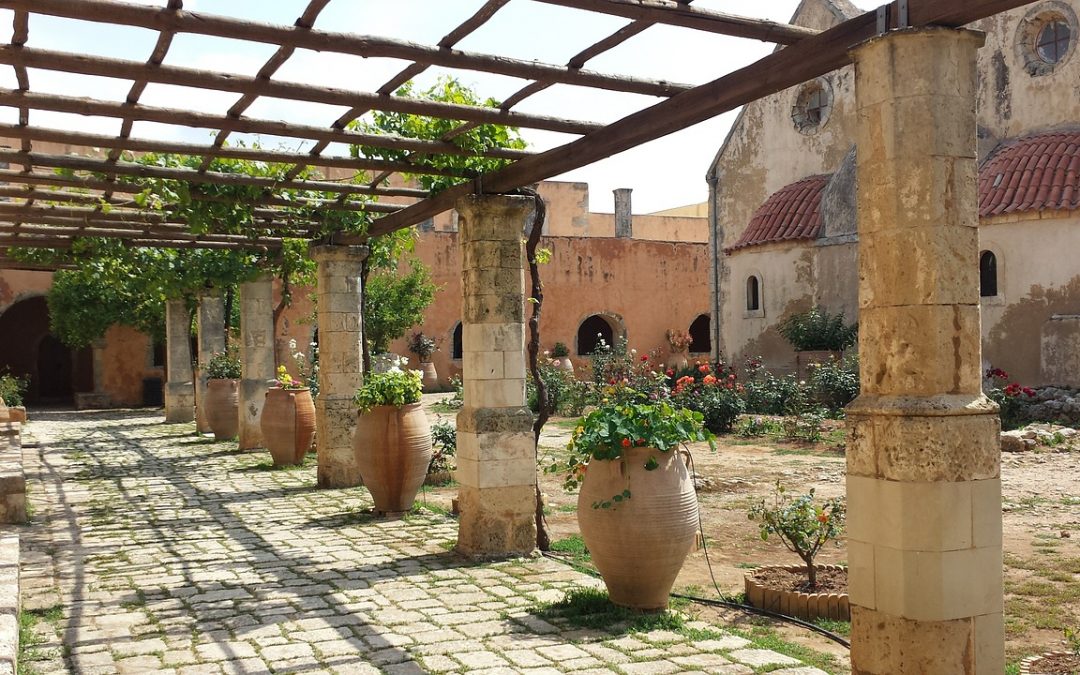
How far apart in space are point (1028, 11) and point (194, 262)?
14299 mm

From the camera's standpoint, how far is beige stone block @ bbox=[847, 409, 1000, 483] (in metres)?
3.48

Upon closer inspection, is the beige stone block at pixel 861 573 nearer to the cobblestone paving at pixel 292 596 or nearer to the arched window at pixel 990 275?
the cobblestone paving at pixel 292 596

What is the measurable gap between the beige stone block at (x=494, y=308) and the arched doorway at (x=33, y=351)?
2250 centimetres

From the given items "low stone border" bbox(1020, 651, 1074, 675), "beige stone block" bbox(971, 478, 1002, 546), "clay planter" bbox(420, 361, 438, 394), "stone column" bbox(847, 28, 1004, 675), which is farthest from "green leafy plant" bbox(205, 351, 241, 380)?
"beige stone block" bbox(971, 478, 1002, 546)

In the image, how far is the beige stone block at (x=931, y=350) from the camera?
3.51m

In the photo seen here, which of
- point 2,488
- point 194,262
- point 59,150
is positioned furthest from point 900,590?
point 59,150

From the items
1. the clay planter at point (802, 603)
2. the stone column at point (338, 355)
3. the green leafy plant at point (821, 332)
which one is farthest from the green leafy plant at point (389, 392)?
the green leafy plant at point (821, 332)

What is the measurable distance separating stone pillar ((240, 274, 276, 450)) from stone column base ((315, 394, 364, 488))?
3.64 m

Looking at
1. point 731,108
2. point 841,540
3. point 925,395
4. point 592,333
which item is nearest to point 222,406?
point 841,540

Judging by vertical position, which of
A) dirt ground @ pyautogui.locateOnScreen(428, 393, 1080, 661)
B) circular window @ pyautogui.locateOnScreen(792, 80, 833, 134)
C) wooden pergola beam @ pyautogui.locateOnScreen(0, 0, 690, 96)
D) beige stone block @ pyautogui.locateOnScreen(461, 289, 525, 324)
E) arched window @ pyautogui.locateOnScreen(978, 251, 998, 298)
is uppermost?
circular window @ pyautogui.locateOnScreen(792, 80, 833, 134)

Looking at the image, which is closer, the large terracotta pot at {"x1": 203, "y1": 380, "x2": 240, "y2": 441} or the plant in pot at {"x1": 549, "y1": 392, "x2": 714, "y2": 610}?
the plant in pot at {"x1": 549, "y1": 392, "x2": 714, "y2": 610}

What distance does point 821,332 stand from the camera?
1820 cm

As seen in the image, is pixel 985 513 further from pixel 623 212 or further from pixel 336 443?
pixel 623 212

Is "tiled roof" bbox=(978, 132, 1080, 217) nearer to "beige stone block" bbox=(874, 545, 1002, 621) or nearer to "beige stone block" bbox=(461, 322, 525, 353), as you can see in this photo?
"beige stone block" bbox=(461, 322, 525, 353)
